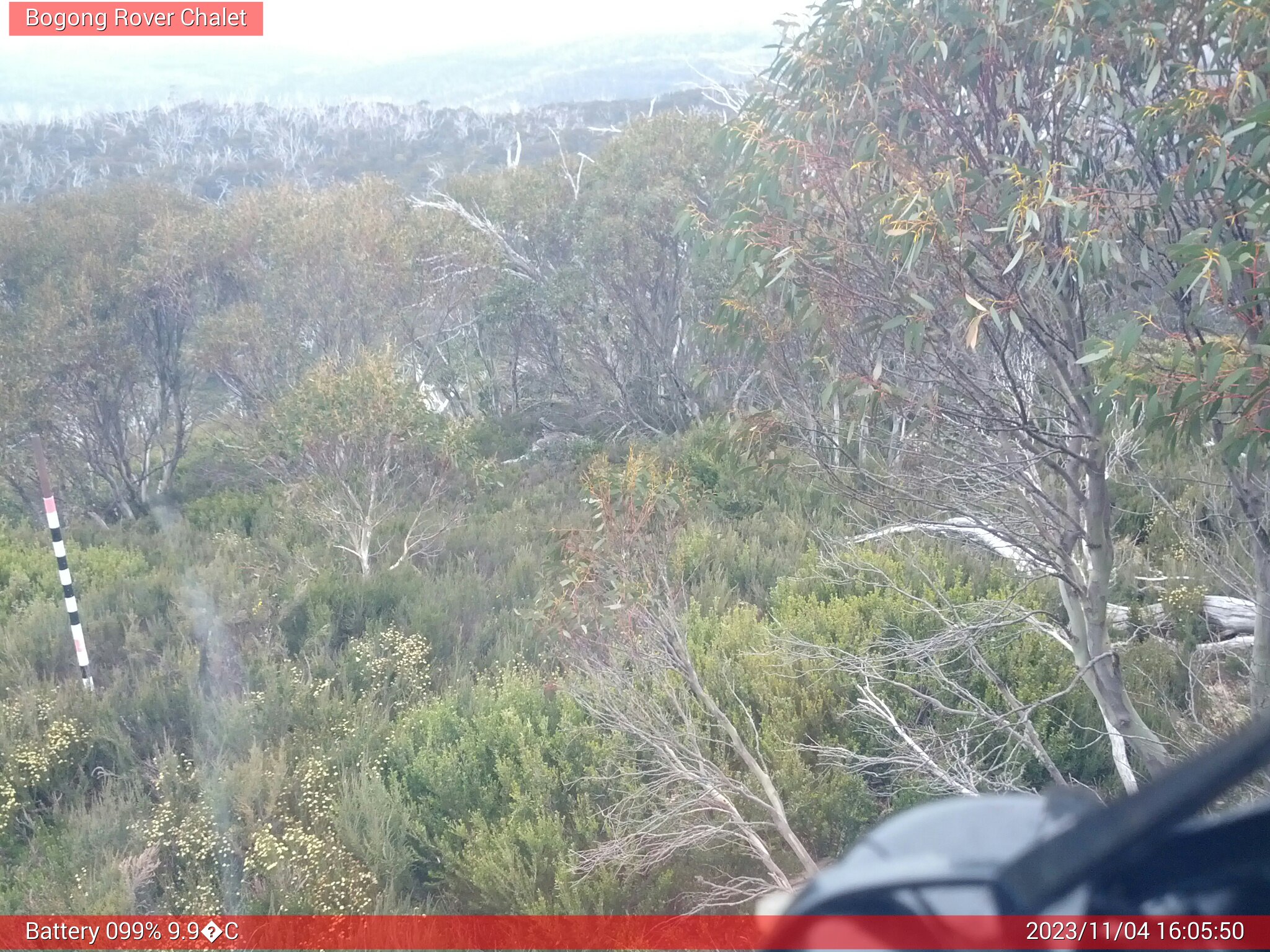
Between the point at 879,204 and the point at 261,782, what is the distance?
4062 mm

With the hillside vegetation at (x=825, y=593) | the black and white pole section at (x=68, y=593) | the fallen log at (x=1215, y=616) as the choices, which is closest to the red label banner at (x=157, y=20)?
the black and white pole section at (x=68, y=593)

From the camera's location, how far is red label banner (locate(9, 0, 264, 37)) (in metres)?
6.29

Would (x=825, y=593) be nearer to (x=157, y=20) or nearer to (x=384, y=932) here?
(x=384, y=932)

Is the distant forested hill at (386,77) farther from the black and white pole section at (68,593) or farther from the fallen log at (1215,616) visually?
the black and white pole section at (68,593)

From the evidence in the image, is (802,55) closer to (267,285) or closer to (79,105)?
(267,285)

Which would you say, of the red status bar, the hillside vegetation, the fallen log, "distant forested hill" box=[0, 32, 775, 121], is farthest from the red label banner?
the fallen log

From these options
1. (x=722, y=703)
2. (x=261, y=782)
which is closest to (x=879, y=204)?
(x=722, y=703)

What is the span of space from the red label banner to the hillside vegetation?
11.7ft

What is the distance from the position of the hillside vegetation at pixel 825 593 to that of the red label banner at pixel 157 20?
3.58 metres

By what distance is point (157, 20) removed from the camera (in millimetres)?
6391

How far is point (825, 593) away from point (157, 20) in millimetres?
6020

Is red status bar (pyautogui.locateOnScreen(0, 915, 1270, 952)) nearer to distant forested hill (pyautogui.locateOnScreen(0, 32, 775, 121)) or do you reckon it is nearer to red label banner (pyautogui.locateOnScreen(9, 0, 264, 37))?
red label banner (pyautogui.locateOnScreen(9, 0, 264, 37))

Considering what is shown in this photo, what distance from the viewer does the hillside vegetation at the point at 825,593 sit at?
139 inches

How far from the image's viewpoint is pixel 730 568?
7.79 meters
